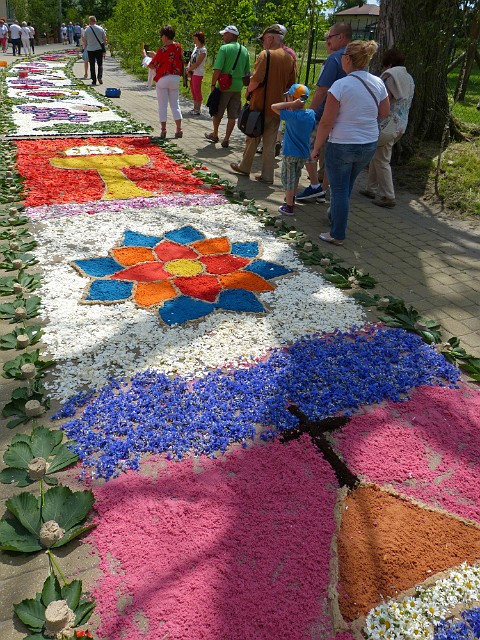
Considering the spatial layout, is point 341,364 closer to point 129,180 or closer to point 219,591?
point 219,591

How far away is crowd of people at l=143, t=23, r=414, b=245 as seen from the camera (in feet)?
14.9

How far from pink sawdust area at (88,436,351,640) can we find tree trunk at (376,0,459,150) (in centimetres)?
582

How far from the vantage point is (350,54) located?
438 cm

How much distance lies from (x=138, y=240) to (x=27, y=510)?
329 cm

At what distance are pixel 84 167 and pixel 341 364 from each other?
574cm

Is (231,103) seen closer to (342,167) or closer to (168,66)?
(168,66)

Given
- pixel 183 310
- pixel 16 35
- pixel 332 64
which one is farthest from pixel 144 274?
pixel 16 35

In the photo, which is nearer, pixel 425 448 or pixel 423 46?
pixel 425 448

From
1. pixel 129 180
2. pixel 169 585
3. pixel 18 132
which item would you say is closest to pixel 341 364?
pixel 169 585

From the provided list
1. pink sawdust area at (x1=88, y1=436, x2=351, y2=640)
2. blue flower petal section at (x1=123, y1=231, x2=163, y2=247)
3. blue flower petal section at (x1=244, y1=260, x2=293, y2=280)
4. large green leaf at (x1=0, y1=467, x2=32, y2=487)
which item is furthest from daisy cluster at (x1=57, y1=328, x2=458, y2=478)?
blue flower petal section at (x1=123, y1=231, x2=163, y2=247)

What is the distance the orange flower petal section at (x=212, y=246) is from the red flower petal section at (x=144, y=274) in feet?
1.78

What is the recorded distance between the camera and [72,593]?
6.28 ft

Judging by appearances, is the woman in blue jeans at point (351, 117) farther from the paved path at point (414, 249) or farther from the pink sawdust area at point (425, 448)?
the pink sawdust area at point (425, 448)

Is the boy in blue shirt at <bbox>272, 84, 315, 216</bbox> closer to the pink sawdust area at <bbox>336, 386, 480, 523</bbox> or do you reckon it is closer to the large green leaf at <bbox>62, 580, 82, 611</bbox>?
the pink sawdust area at <bbox>336, 386, 480, 523</bbox>
